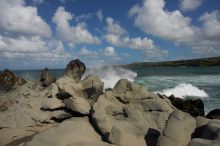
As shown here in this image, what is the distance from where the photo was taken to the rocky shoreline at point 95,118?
8.65 metres

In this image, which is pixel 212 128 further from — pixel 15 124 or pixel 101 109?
pixel 15 124

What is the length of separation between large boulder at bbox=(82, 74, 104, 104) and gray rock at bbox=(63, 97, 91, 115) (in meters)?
0.72

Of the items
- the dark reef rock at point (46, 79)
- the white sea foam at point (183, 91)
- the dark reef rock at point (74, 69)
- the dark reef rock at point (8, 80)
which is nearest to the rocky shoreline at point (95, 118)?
the dark reef rock at point (46, 79)

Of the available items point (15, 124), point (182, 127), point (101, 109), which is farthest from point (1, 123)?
point (182, 127)

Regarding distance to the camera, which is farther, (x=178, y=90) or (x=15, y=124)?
(x=178, y=90)

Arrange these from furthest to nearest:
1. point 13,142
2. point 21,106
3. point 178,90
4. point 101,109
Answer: point 178,90, point 21,106, point 101,109, point 13,142

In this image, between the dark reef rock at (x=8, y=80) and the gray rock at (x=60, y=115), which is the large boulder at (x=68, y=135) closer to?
the gray rock at (x=60, y=115)

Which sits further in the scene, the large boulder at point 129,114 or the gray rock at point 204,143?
the large boulder at point 129,114

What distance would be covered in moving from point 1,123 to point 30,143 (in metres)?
2.50

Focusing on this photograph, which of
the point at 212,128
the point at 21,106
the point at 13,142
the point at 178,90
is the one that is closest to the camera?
the point at 212,128

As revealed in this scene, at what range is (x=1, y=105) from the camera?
12.1 metres

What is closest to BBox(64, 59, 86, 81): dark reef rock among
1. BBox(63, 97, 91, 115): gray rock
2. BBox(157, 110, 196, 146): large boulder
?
BBox(63, 97, 91, 115): gray rock

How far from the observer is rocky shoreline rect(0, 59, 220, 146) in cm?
865

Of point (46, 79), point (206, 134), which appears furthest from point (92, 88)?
point (206, 134)
